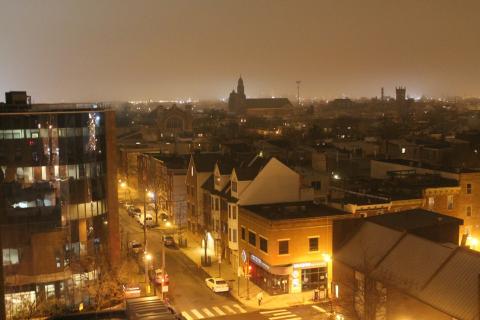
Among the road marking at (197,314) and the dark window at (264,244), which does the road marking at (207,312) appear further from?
the dark window at (264,244)

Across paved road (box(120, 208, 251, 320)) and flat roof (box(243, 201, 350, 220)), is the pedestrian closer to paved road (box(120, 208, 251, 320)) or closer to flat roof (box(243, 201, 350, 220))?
paved road (box(120, 208, 251, 320))

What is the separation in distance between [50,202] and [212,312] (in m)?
11.8

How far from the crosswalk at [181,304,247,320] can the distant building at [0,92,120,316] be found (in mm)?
7475

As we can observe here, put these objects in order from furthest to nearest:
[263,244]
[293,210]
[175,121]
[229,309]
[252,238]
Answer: [175,121] < [252,238] < [293,210] < [263,244] < [229,309]

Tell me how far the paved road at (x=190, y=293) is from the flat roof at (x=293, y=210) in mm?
5631

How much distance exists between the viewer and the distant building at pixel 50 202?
3472 cm

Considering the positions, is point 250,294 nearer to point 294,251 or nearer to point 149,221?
point 294,251

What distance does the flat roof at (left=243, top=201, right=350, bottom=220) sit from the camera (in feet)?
123

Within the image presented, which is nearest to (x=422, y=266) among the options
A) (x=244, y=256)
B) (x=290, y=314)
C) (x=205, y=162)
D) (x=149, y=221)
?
(x=290, y=314)

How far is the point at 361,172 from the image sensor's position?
198ft

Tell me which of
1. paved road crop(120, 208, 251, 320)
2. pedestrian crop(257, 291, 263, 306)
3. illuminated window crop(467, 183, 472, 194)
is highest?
illuminated window crop(467, 183, 472, 194)

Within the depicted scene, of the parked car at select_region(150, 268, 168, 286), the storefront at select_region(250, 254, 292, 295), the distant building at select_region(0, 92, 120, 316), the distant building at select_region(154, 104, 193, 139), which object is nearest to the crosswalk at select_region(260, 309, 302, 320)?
the storefront at select_region(250, 254, 292, 295)

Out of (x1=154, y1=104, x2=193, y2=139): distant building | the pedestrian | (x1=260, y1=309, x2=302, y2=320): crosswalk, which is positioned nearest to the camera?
(x1=260, y1=309, x2=302, y2=320): crosswalk

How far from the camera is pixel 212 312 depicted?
33.3 m
